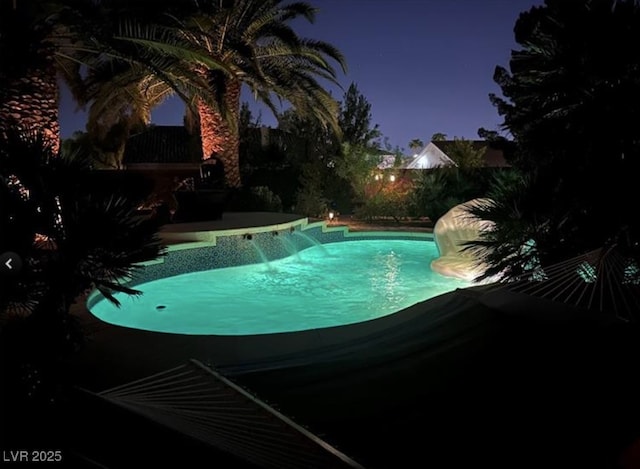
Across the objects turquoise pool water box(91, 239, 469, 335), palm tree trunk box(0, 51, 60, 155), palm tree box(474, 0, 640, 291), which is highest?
palm tree trunk box(0, 51, 60, 155)

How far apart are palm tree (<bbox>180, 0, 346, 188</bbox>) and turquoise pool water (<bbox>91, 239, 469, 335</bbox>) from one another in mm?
4965

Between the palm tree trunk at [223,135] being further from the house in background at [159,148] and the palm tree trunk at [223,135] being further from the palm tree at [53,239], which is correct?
the palm tree at [53,239]

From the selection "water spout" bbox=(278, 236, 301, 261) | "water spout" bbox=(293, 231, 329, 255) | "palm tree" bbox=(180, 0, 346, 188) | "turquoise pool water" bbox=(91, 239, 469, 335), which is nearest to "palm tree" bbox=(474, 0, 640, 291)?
"turquoise pool water" bbox=(91, 239, 469, 335)

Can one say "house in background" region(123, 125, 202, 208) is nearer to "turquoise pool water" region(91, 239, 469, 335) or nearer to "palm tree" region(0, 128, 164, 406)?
"turquoise pool water" region(91, 239, 469, 335)

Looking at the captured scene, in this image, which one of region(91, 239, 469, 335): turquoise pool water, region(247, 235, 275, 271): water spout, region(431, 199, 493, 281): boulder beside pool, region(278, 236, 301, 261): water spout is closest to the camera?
region(91, 239, 469, 335): turquoise pool water

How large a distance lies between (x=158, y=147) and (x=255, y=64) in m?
15.7

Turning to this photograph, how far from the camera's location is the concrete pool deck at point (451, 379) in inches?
79.3

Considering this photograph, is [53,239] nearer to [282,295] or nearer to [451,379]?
[451,379]

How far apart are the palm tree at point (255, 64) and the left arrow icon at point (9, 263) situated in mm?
9894

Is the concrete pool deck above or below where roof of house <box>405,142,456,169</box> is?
below

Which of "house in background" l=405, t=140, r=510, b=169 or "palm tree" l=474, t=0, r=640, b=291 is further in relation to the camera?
"house in background" l=405, t=140, r=510, b=169

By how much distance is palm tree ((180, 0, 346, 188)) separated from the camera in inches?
481

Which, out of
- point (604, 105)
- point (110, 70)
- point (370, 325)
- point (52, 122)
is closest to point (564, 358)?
point (370, 325)

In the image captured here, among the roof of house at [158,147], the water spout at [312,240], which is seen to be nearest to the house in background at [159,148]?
the roof of house at [158,147]
